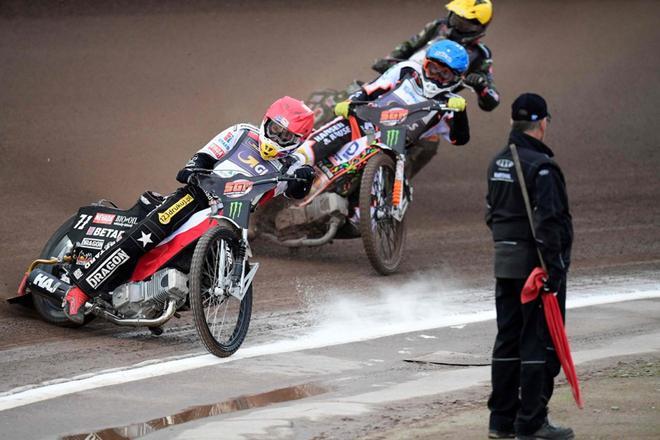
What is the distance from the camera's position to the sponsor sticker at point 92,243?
10.0 m

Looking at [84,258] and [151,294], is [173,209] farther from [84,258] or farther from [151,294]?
[84,258]

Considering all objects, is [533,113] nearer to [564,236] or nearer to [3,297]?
[564,236]

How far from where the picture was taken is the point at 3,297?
1102 cm

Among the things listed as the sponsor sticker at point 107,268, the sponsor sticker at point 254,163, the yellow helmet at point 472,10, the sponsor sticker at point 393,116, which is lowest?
the sponsor sticker at point 107,268

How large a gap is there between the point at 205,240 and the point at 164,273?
0.47 m

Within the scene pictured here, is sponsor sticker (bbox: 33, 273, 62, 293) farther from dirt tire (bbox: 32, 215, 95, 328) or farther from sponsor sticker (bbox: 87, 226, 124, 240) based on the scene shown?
sponsor sticker (bbox: 87, 226, 124, 240)

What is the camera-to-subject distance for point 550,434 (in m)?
7.15

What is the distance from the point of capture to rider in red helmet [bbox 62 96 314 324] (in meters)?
9.64

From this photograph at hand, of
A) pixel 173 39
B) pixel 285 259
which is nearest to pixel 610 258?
pixel 285 259

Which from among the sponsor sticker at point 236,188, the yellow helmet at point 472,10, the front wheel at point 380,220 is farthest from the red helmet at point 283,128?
the yellow helmet at point 472,10

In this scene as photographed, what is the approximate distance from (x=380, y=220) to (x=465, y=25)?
2.77 metres

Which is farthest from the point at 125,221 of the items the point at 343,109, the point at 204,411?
the point at 343,109

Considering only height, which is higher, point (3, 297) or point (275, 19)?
point (275, 19)

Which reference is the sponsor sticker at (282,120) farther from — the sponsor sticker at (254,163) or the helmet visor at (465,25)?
the helmet visor at (465,25)
